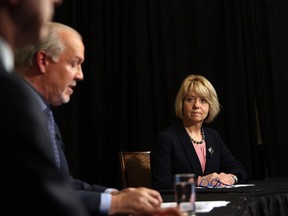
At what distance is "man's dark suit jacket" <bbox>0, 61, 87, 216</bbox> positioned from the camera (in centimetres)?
58

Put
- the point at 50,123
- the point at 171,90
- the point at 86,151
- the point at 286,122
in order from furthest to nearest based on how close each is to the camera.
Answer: the point at 86,151
the point at 171,90
the point at 286,122
the point at 50,123

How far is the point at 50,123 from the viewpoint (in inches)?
73.4

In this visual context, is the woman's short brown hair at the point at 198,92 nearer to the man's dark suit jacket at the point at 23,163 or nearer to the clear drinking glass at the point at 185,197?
the clear drinking glass at the point at 185,197

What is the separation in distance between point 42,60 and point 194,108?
1.69 meters

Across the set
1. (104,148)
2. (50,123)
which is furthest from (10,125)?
(104,148)

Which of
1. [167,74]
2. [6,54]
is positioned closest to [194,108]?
[167,74]

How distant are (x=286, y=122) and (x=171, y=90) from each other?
3.16ft

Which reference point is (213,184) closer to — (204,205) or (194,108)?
(194,108)

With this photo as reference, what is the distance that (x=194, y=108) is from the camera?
338cm

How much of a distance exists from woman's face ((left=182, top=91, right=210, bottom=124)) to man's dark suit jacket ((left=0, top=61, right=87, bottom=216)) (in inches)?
110

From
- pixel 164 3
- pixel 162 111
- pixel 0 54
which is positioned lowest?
pixel 162 111

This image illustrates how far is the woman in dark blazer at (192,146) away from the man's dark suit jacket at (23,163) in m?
2.46

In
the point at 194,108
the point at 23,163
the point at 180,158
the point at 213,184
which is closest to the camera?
the point at 23,163

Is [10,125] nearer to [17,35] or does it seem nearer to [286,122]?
[17,35]
